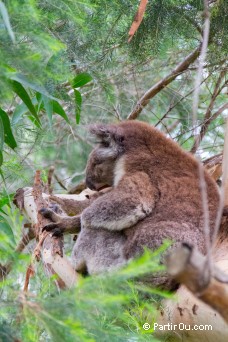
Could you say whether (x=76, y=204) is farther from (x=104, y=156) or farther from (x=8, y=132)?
(x=8, y=132)

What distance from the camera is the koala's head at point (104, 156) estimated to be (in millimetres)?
3865

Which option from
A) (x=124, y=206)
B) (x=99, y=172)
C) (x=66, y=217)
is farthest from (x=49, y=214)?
(x=99, y=172)

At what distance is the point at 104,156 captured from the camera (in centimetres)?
392

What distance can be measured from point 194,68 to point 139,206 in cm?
141

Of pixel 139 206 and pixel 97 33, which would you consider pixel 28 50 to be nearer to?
pixel 139 206

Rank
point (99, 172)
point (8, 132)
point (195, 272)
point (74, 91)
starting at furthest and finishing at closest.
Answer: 1. point (99, 172)
2. point (74, 91)
3. point (8, 132)
4. point (195, 272)

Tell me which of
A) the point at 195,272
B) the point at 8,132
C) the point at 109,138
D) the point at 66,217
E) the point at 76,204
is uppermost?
the point at 195,272

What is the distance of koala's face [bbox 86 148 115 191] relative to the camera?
3947 mm

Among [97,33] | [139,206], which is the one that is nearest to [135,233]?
[139,206]

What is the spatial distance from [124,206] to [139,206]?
3.4 inches

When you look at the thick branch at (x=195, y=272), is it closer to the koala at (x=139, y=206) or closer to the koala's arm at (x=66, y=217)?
the koala at (x=139, y=206)

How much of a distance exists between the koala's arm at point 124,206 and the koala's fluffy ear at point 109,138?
0.32 meters

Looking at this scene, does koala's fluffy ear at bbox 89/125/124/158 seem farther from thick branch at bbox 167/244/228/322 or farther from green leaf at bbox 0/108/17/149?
thick branch at bbox 167/244/228/322

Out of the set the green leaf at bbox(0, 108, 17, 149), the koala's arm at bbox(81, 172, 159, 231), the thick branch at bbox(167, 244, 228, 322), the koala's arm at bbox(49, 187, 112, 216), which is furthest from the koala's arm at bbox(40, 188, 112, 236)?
the thick branch at bbox(167, 244, 228, 322)
